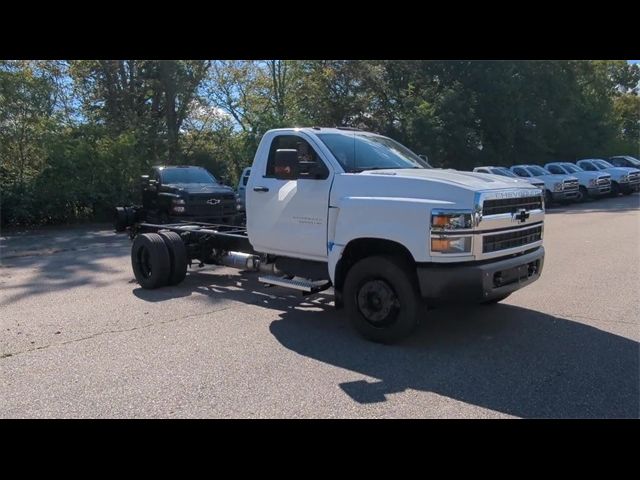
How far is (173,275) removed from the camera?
27.4 feet

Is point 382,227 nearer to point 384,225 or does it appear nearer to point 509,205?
point 384,225

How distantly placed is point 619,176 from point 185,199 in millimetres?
23000

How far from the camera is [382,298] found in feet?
18.1

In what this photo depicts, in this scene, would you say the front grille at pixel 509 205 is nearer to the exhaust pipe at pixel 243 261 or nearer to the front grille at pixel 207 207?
the exhaust pipe at pixel 243 261

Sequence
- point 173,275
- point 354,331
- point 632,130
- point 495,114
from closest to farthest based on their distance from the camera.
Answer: point 354,331 → point 173,275 → point 495,114 → point 632,130

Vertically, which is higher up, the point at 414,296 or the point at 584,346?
the point at 414,296

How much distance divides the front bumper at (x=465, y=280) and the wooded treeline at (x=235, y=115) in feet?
56.0

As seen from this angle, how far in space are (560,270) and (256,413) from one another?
682cm

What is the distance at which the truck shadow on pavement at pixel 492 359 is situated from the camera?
4.26 m

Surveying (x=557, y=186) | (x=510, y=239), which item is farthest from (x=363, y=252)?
(x=557, y=186)

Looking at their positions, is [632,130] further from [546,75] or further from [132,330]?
[132,330]

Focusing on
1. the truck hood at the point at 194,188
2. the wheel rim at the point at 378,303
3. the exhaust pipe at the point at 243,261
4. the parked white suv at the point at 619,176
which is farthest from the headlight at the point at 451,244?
the parked white suv at the point at 619,176

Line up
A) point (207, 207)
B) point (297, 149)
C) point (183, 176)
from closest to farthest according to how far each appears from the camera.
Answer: point (297, 149), point (207, 207), point (183, 176)
